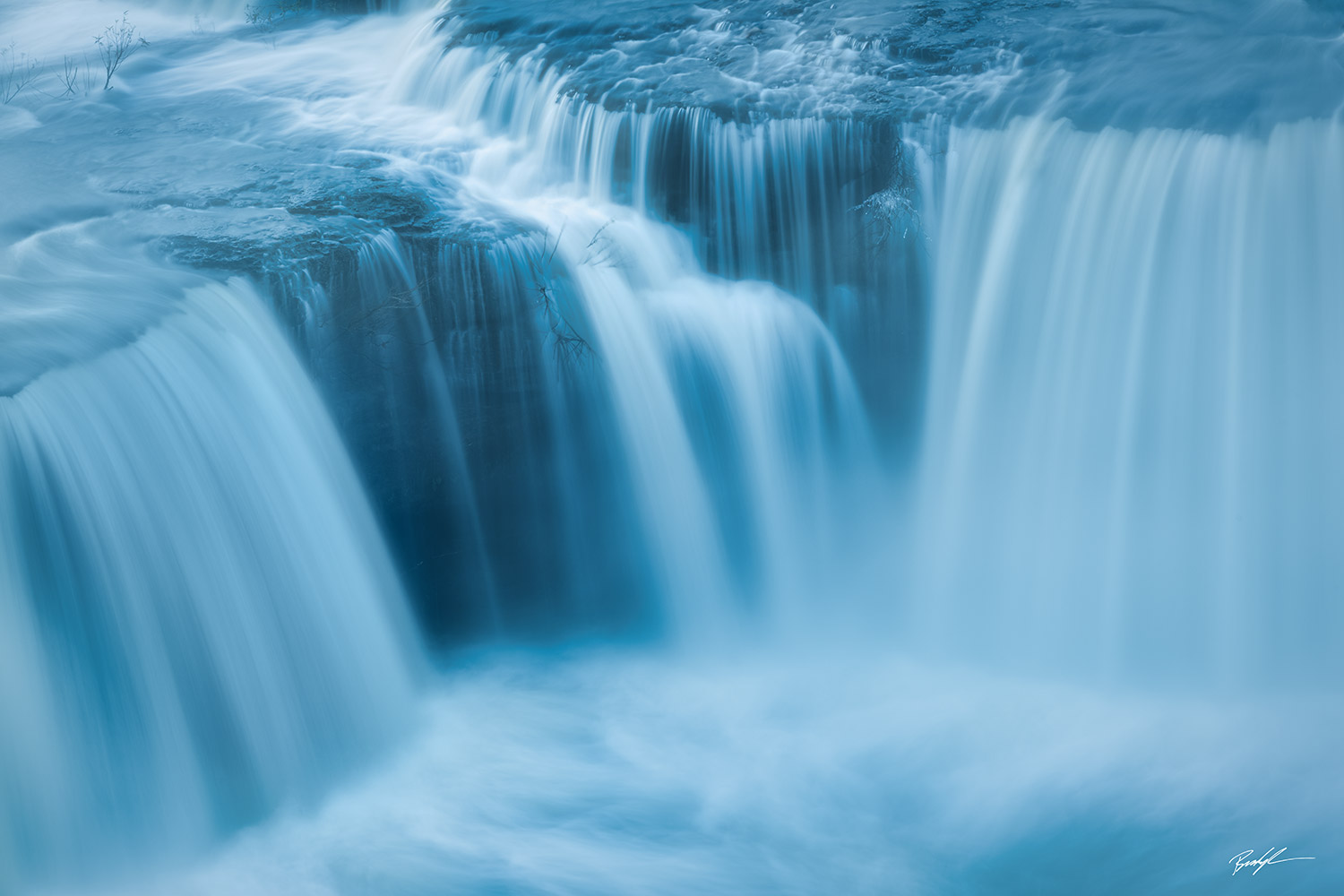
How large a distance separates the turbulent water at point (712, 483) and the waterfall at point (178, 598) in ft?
0.07

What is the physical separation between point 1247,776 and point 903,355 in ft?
10.5

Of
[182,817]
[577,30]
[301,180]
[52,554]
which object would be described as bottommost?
[182,817]

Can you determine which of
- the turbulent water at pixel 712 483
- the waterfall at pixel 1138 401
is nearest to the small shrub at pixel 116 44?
the turbulent water at pixel 712 483

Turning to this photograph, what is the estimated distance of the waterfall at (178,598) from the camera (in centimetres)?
510

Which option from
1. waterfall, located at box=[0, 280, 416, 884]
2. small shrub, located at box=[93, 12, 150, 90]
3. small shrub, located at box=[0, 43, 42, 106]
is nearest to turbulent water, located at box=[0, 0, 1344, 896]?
waterfall, located at box=[0, 280, 416, 884]

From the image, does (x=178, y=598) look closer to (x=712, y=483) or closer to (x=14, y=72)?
(x=712, y=483)

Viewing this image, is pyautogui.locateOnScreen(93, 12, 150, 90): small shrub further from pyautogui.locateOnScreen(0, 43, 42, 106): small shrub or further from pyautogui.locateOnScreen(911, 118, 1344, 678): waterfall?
pyautogui.locateOnScreen(911, 118, 1344, 678): waterfall

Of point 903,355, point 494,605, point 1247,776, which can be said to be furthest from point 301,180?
point 1247,776

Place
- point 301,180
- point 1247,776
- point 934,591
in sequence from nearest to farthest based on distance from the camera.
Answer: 1. point 1247,776
2. point 934,591
3. point 301,180

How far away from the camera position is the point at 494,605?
7148 millimetres

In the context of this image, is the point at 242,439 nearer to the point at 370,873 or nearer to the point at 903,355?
the point at 370,873

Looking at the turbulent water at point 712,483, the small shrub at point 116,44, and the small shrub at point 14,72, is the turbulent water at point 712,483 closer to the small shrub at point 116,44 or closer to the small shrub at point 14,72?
the small shrub at point 14,72
